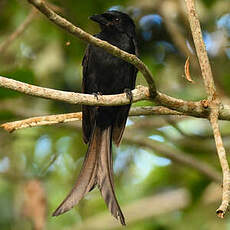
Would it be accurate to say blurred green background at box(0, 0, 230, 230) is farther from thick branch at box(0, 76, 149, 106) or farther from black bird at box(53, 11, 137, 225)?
thick branch at box(0, 76, 149, 106)

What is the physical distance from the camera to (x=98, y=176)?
10.9 ft


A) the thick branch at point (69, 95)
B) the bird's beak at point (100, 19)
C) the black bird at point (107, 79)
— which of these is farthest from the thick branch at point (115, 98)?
the bird's beak at point (100, 19)

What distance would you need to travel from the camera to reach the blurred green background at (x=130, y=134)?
4.25 meters

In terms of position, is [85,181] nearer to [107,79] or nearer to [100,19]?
[107,79]

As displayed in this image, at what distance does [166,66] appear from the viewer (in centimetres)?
478

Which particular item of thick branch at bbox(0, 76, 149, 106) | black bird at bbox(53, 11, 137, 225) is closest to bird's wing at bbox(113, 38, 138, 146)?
black bird at bbox(53, 11, 137, 225)

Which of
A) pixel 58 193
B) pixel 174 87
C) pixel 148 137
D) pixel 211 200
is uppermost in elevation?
pixel 174 87

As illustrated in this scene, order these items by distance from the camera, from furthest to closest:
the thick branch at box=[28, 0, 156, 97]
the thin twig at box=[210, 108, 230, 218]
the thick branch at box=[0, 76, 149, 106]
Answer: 1. the thick branch at box=[0, 76, 149, 106]
2. the thin twig at box=[210, 108, 230, 218]
3. the thick branch at box=[28, 0, 156, 97]

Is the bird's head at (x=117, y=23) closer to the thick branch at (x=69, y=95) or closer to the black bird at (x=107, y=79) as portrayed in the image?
the black bird at (x=107, y=79)

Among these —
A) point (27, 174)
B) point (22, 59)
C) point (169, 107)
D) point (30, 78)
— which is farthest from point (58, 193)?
point (169, 107)

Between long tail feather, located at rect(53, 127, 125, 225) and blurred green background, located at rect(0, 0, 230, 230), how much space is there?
0.37 m

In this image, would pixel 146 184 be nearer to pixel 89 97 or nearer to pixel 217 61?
pixel 217 61

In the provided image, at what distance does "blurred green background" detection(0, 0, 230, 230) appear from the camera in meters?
4.25

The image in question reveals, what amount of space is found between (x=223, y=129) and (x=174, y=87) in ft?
1.64
